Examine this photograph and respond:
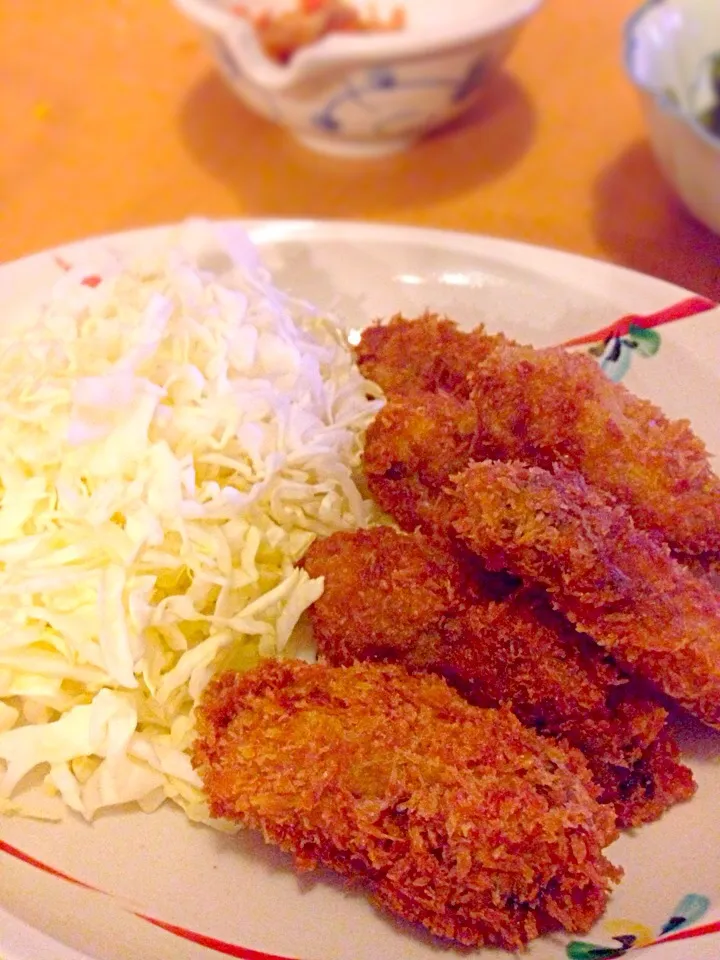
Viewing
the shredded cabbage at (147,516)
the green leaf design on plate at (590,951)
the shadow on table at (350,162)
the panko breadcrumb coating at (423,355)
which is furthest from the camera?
the shadow on table at (350,162)

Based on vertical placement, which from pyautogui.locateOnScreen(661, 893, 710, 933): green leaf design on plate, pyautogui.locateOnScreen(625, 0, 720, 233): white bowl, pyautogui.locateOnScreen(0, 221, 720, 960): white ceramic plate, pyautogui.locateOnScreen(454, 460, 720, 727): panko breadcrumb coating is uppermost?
pyautogui.locateOnScreen(625, 0, 720, 233): white bowl

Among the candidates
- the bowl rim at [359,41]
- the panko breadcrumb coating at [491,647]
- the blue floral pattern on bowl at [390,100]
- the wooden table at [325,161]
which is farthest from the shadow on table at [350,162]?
the panko breadcrumb coating at [491,647]

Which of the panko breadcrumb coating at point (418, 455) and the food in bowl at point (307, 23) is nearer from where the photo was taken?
the panko breadcrumb coating at point (418, 455)

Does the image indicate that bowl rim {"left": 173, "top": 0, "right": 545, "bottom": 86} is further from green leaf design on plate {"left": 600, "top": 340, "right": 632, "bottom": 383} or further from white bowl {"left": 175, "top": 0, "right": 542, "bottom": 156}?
green leaf design on plate {"left": 600, "top": 340, "right": 632, "bottom": 383}

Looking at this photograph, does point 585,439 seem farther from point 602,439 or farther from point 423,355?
point 423,355

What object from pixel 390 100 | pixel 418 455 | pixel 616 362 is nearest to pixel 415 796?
pixel 418 455

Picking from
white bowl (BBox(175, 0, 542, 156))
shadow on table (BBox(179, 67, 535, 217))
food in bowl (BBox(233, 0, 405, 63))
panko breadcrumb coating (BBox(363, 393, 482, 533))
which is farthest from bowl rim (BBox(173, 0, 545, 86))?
panko breadcrumb coating (BBox(363, 393, 482, 533))

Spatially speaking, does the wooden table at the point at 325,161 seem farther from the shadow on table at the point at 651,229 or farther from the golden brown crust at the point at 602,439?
the golden brown crust at the point at 602,439
